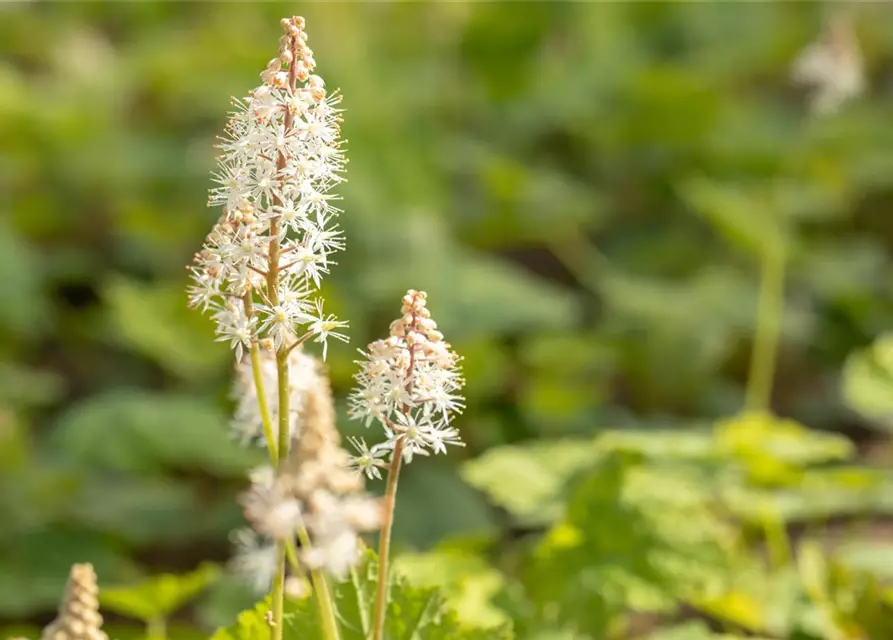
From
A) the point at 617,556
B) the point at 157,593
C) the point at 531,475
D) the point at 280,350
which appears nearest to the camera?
the point at 280,350

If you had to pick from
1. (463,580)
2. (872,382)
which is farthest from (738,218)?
(463,580)

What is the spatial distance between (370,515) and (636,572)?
915 millimetres

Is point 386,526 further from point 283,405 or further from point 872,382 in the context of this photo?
point 872,382

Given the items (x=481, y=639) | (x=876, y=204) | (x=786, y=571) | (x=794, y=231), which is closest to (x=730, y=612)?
(x=786, y=571)

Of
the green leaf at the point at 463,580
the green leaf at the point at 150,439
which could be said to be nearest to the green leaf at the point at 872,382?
the green leaf at the point at 463,580

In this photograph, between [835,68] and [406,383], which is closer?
[406,383]

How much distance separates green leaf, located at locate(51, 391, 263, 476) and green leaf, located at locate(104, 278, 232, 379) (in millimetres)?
276

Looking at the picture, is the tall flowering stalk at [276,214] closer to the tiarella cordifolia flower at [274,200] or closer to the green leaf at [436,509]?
the tiarella cordifolia flower at [274,200]

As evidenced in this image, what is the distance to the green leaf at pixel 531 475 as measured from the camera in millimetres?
1776

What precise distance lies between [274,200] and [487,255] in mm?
3082

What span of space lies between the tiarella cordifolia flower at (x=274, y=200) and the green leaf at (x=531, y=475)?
96 centimetres

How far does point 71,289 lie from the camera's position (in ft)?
12.7

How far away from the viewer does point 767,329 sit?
112 inches

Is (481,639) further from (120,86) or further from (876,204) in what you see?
(120,86)
